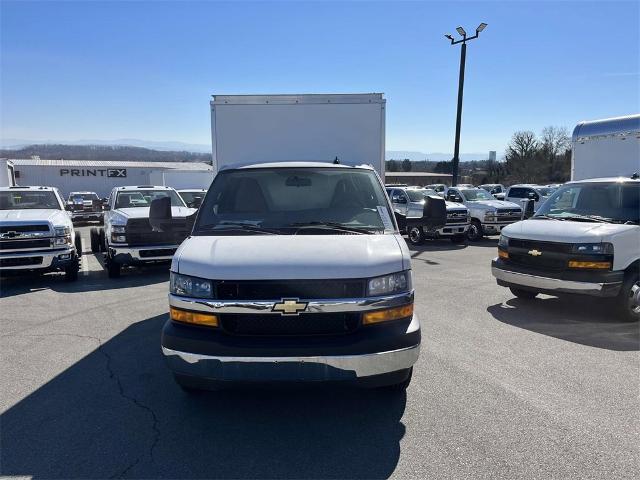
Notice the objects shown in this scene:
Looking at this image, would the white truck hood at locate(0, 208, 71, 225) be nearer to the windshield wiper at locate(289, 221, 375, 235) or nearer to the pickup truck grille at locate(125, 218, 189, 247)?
the pickup truck grille at locate(125, 218, 189, 247)

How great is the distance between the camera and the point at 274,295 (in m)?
3.29

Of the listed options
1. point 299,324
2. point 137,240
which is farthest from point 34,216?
point 299,324

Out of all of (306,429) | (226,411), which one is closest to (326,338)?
Answer: (306,429)

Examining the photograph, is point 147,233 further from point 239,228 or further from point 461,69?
point 461,69

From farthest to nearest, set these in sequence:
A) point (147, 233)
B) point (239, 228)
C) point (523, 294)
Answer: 1. point (147, 233)
2. point (523, 294)
3. point (239, 228)

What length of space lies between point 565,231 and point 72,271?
28.7ft

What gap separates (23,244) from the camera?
870 cm

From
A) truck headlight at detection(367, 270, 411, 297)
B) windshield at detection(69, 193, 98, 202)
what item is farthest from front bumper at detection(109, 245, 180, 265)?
windshield at detection(69, 193, 98, 202)

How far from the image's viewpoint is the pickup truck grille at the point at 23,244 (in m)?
8.59

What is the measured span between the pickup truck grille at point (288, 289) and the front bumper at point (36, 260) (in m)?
6.97

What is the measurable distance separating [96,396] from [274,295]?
80.9 inches

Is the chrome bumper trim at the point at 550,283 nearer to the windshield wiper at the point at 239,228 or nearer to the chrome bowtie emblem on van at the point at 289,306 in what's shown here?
the windshield wiper at the point at 239,228

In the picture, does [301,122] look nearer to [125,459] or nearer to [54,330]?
[54,330]

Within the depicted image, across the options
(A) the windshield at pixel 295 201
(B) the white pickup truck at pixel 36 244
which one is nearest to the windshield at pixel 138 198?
(B) the white pickup truck at pixel 36 244
